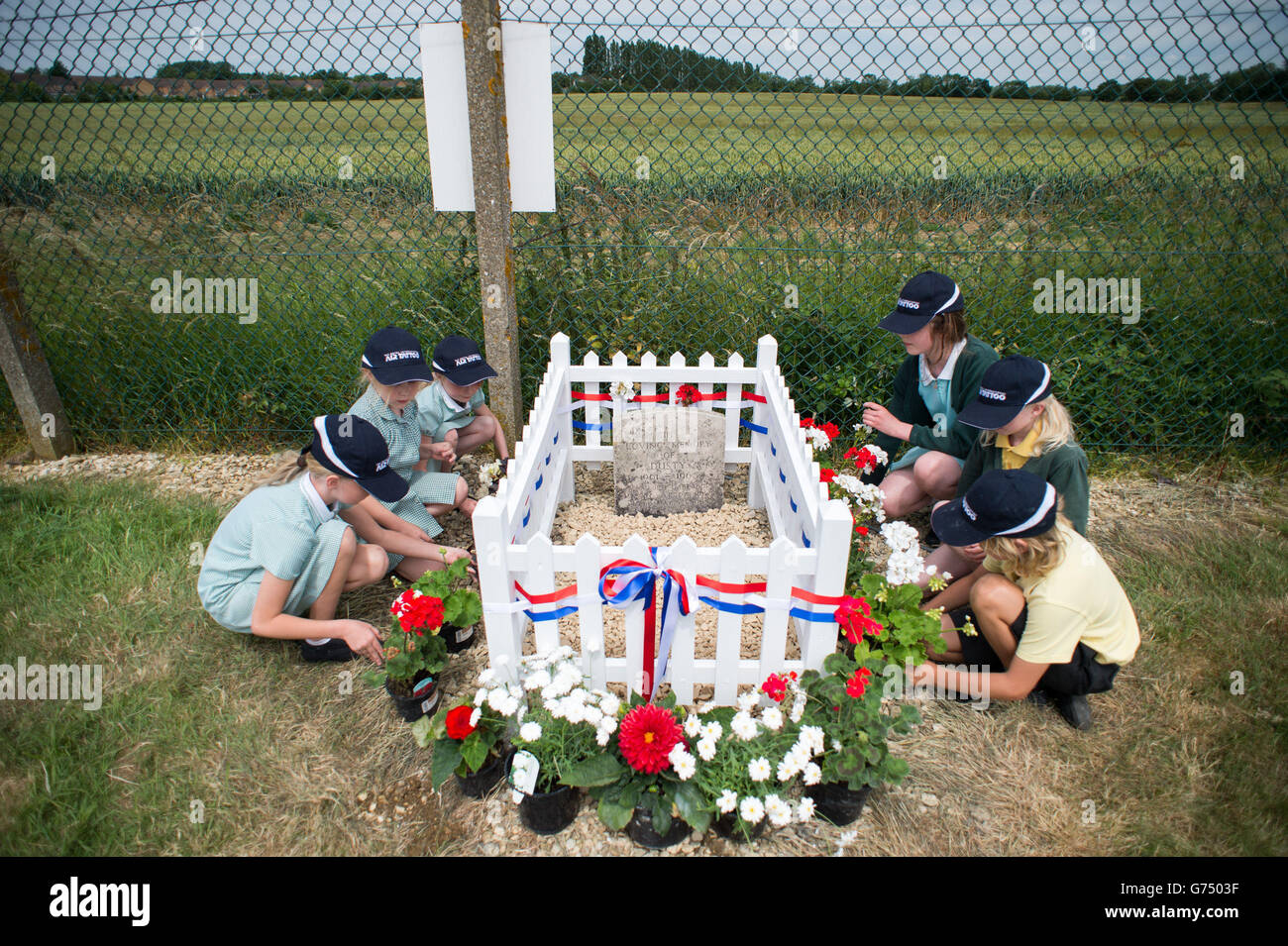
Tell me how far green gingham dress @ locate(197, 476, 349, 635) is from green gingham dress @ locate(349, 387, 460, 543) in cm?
49

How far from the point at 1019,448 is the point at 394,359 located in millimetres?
2676

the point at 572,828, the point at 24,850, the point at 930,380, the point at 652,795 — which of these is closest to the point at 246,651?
the point at 24,850

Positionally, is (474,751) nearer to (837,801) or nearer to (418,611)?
(418,611)

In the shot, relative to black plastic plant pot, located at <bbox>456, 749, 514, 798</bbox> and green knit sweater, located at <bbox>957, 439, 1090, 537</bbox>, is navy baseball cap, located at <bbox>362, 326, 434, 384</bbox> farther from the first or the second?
green knit sweater, located at <bbox>957, 439, 1090, 537</bbox>

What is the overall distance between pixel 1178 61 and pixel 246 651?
17.7 feet

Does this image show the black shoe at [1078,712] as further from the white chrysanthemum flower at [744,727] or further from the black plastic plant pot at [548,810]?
the black plastic plant pot at [548,810]

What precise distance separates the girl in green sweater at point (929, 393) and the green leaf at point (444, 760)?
239cm

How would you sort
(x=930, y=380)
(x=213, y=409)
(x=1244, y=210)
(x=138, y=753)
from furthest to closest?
(x=213, y=409) → (x=1244, y=210) → (x=930, y=380) → (x=138, y=753)

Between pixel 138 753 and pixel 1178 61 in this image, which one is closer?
pixel 138 753

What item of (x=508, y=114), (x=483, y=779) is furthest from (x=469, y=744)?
(x=508, y=114)

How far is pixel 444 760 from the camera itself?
224cm

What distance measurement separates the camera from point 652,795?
218 cm

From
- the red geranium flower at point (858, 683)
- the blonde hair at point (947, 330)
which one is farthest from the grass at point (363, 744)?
the blonde hair at point (947, 330)

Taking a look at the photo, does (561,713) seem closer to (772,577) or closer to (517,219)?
(772,577)
